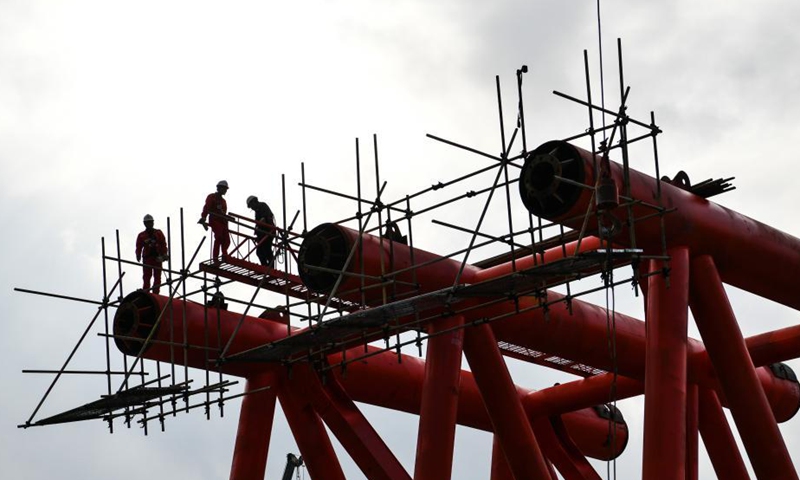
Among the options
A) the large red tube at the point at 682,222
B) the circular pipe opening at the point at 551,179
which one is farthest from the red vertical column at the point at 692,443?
the circular pipe opening at the point at 551,179

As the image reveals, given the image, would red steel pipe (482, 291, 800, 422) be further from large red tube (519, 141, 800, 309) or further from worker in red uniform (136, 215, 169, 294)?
worker in red uniform (136, 215, 169, 294)

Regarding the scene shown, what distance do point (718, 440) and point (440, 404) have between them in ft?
17.9

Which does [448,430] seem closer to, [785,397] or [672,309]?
[672,309]

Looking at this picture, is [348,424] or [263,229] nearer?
[348,424]

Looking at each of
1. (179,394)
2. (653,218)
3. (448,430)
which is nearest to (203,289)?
(179,394)

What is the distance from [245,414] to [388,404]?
10.4 feet

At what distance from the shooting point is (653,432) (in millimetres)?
18781

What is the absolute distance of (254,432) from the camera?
78.7 feet

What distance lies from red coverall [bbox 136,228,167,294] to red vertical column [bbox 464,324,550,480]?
18.6ft

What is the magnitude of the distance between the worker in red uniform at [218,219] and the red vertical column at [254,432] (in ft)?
7.03

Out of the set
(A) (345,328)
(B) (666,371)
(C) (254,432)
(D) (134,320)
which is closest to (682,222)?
(B) (666,371)

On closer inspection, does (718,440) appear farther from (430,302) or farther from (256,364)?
(256,364)

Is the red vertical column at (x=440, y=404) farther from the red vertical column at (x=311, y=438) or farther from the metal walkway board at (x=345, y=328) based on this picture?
the red vertical column at (x=311, y=438)

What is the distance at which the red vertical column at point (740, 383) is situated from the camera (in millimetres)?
19516
